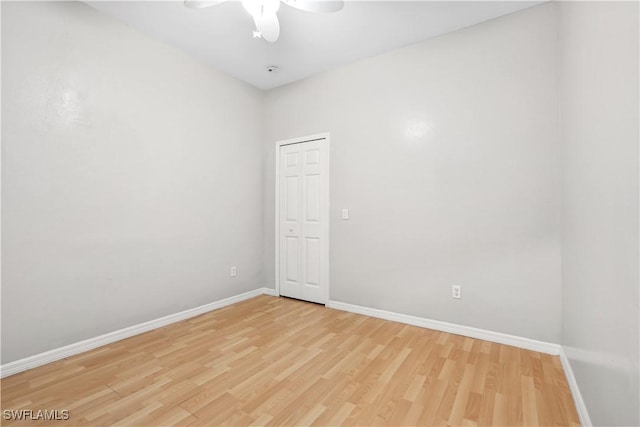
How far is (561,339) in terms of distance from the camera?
2340 millimetres

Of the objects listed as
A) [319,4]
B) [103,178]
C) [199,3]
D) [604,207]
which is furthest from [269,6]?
[604,207]

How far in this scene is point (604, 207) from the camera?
1295 millimetres

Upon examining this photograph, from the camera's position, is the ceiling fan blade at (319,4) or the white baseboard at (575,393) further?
the ceiling fan blade at (319,4)

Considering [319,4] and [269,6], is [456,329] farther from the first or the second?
→ [269,6]

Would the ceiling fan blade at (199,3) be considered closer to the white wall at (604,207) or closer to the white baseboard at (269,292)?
the white wall at (604,207)

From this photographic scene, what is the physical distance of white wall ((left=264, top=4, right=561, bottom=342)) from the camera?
8.07ft

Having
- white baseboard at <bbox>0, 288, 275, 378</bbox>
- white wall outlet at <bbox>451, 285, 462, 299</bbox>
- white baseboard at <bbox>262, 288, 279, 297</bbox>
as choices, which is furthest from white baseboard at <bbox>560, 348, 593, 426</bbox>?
white baseboard at <bbox>0, 288, 275, 378</bbox>

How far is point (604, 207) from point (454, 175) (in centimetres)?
159

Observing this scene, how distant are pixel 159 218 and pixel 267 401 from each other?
212 cm

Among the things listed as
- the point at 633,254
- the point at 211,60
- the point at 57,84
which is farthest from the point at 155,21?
the point at 633,254

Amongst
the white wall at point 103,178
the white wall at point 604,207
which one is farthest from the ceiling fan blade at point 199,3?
the white wall at point 604,207

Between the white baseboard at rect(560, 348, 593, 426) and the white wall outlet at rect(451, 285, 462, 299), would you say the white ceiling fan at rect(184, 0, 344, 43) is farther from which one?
the white baseboard at rect(560, 348, 593, 426)

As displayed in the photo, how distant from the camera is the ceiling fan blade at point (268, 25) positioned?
2164 mm

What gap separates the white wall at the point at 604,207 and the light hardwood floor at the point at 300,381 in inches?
17.7
